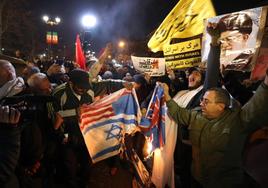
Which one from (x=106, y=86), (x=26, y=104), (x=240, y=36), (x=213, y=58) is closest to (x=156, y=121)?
(x=213, y=58)

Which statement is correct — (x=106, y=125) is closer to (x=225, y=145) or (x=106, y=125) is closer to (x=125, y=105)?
(x=125, y=105)

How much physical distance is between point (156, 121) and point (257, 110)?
199cm

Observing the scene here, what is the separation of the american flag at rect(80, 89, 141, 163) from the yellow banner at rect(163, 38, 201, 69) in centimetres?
108

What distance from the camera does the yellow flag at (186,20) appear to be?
4.98m

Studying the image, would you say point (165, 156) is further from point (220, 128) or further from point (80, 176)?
point (80, 176)

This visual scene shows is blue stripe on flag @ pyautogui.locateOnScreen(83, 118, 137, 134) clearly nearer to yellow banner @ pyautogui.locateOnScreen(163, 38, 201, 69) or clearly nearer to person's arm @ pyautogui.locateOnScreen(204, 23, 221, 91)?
yellow banner @ pyautogui.locateOnScreen(163, 38, 201, 69)

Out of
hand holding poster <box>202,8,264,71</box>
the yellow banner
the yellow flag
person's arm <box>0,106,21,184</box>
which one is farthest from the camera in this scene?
the yellow banner

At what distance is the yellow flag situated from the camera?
16.4 ft

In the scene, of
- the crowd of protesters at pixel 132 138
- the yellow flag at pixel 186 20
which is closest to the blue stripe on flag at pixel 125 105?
the crowd of protesters at pixel 132 138

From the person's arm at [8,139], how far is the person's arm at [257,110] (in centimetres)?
257

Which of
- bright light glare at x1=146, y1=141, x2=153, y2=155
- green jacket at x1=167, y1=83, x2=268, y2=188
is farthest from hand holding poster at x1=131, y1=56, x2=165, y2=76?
green jacket at x1=167, y1=83, x2=268, y2=188

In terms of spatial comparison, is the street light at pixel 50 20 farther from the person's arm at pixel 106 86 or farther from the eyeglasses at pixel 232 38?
the eyeglasses at pixel 232 38

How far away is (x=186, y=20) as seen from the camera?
5156 millimetres

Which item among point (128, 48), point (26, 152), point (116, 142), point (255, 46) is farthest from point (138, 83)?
point (128, 48)
